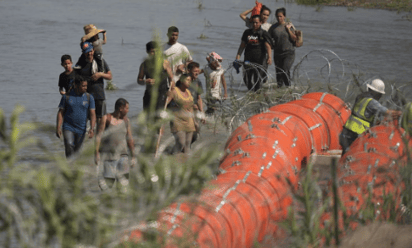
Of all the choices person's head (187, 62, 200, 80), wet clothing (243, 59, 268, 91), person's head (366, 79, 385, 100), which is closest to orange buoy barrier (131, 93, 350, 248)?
person's head (187, 62, 200, 80)

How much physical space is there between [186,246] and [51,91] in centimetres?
1366

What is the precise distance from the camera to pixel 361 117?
9.28 metres

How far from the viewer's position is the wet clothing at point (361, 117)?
29.5 feet

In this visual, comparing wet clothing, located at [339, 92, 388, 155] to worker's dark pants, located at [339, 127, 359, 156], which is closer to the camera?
wet clothing, located at [339, 92, 388, 155]

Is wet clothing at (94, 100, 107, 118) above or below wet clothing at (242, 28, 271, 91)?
below

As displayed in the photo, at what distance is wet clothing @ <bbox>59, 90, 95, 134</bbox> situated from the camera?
8.39m

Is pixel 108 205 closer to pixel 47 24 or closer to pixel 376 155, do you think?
pixel 376 155

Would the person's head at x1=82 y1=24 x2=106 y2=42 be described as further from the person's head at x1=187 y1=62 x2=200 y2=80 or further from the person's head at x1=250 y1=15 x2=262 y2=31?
the person's head at x1=250 y1=15 x2=262 y2=31

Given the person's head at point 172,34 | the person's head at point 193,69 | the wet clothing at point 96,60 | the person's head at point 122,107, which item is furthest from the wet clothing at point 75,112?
the person's head at point 172,34

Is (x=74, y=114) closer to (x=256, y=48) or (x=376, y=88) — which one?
(x=376, y=88)

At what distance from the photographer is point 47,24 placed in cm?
2961

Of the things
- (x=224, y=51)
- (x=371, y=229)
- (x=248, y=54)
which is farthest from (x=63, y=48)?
(x=371, y=229)

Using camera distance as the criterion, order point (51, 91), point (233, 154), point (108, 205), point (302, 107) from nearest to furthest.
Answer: point (108, 205), point (233, 154), point (302, 107), point (51, 91)

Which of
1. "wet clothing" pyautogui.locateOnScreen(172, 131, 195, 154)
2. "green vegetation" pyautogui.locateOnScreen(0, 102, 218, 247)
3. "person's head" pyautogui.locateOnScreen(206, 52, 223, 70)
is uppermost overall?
"green vegetation" pyautogui.locateOnScreen(0, 102, 218, 247)
